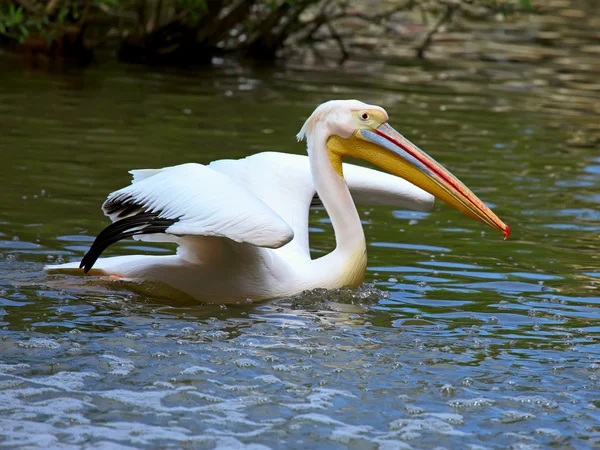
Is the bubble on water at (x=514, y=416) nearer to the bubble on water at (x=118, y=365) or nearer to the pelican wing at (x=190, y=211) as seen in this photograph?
the pelican wing at (x=190, y=211)

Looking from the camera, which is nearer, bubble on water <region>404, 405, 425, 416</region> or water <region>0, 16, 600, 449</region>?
water <region>0, 16, 600, 449</region>

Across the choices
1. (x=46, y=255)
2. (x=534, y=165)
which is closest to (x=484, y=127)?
(x=534, y=165)

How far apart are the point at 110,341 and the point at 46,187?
9.24ft

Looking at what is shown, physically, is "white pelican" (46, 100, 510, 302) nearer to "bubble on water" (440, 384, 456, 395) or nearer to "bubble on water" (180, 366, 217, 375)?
"bubble on water" (180, 366, 217, 375)

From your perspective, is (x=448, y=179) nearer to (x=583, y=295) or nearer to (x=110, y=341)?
(x=583, y=295)

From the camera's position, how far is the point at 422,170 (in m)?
5.00

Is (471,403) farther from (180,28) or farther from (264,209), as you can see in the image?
(180,28)

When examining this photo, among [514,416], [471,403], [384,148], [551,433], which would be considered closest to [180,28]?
[384,148]

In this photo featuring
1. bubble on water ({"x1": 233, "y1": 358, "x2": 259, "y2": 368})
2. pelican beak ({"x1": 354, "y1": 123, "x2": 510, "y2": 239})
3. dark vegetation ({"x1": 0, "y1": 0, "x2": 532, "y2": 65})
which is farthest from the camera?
dark vegetation ({"x1": 0, "y1": 0, "x2": 532, "y2": 65})

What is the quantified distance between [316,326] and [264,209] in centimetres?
56

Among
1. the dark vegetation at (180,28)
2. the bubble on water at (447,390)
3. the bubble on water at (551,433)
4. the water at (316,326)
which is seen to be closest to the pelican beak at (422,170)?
the water at (316,326)

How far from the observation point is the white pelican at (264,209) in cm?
457

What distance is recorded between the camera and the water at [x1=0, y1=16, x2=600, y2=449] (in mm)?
3510

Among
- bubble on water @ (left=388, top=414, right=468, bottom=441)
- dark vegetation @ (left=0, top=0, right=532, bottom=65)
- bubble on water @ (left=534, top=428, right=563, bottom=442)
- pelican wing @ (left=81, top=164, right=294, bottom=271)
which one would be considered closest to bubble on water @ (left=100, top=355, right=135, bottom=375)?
pelican wing @ (left=81, top=164, right=294, bottom=271)
